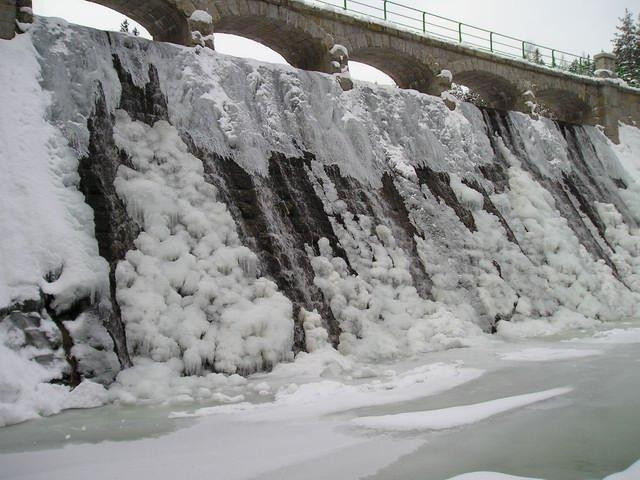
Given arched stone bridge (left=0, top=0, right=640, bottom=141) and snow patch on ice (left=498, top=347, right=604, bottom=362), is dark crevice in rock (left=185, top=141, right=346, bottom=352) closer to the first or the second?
snow patch on ice (left=498, top=347, right=604, bottom=362)

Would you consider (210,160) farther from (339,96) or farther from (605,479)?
(605,479)

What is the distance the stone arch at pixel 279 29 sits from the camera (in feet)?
38.2

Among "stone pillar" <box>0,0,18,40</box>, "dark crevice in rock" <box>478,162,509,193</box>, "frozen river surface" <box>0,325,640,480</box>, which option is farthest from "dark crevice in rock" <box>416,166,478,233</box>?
"stone pillar" <box>0,0,18,40</box>

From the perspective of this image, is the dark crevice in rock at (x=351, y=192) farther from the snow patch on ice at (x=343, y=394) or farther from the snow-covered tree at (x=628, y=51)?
the snow-covered tree at (x=628, y=51)

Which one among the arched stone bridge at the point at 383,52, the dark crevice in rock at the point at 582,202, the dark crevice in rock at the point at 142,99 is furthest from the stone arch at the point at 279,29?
the dark crevice in rock at the point at 582,202

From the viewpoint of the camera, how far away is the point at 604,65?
63.0 feet

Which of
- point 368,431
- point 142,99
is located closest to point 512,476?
point 368,431

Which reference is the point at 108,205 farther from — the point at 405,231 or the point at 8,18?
the point at 405,231

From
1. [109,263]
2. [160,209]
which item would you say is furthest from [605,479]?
[160,209]

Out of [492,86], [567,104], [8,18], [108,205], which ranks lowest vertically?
[108,205]

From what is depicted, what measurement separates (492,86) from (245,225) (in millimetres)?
12350

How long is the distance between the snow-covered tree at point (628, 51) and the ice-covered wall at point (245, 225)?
25516mm

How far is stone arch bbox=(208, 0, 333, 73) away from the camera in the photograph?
11656mm

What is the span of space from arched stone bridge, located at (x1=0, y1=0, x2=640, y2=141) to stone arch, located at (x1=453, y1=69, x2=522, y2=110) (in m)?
0.03
